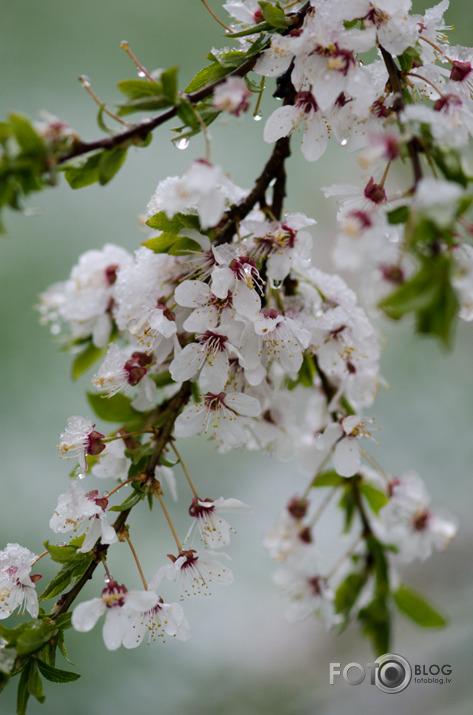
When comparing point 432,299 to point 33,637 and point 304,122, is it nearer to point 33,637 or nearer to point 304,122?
point 304,122

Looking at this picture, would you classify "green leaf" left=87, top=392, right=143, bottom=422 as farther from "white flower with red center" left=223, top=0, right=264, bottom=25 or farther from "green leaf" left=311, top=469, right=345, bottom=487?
"white flower with red center" left=223, top=0, right=264, bottom=25

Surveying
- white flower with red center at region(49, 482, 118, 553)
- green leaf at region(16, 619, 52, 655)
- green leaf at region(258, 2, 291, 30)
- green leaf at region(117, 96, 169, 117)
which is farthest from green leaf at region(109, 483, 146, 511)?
green leaf at region(258, 2, 291, 30)

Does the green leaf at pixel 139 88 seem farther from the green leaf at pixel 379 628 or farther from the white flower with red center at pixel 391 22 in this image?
the green leaf at pixel 379 628

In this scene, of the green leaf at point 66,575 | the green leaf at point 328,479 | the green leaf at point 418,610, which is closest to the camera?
the green leaf at point 66,575

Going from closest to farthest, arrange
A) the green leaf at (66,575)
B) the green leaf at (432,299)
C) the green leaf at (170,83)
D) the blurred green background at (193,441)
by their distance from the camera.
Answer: the green leaf at (432,299), the green leaf at (170,83), the green leaf at (66,575), the blurred green background at (193,441)

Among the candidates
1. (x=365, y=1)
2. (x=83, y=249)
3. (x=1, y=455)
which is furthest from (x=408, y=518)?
(x=83, y=249)

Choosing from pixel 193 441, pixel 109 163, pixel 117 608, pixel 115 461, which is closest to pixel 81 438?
pixel 115 461

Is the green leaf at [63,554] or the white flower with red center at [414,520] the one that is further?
the white flower with red center at [414,520]

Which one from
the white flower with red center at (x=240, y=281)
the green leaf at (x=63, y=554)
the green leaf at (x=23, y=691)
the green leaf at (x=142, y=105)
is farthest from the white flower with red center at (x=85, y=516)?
the green leaf at (x=142, y=105)
